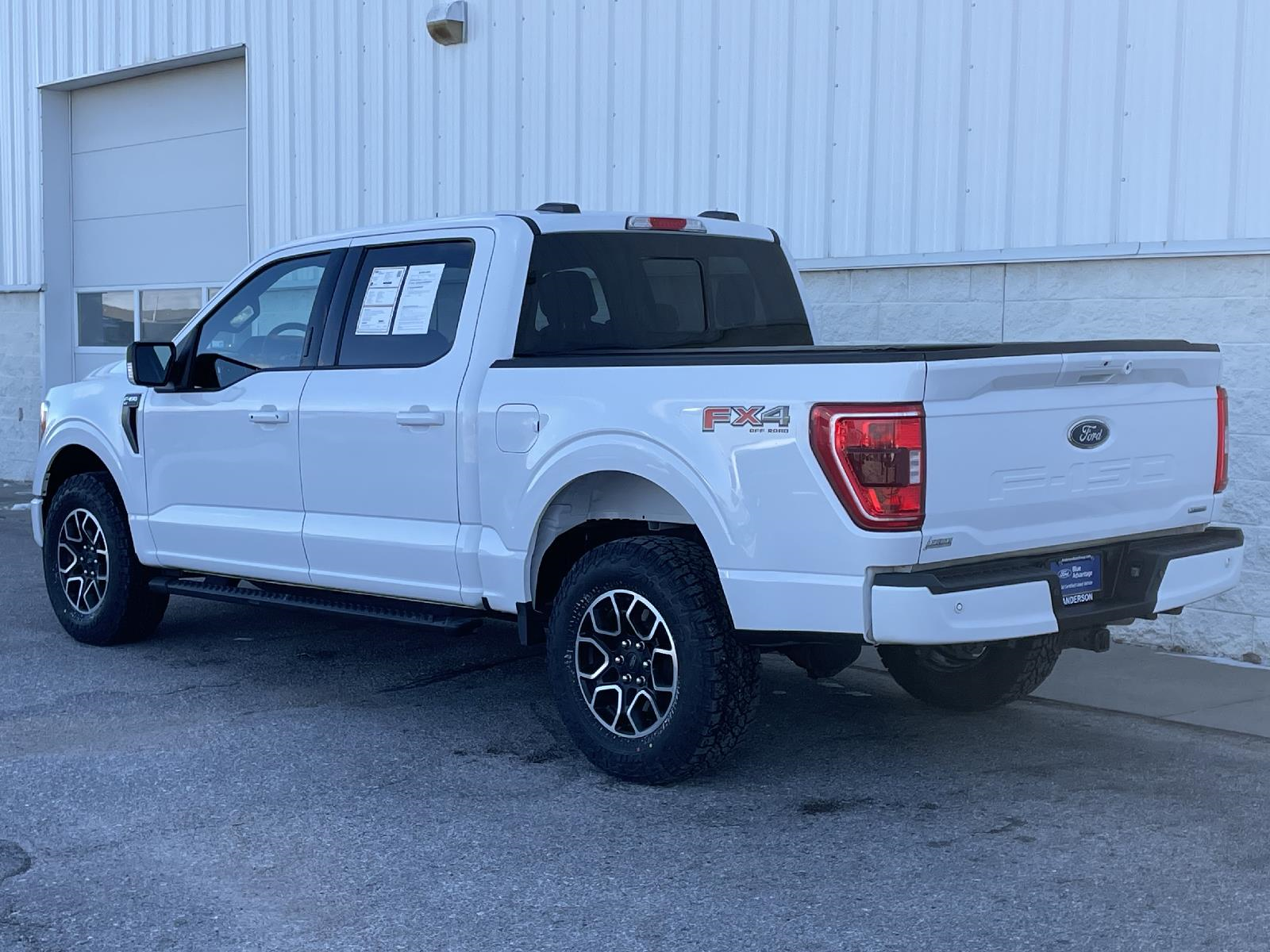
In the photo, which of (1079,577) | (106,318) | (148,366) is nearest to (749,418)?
(1079,577)

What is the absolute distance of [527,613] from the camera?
5781 mm

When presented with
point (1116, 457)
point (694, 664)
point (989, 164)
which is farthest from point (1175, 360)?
point (989, 164)

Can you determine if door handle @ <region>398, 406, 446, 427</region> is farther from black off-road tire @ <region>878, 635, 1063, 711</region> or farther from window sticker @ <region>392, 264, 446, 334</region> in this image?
black off-road tire @ <region>878, 635, 1063, 711</region>

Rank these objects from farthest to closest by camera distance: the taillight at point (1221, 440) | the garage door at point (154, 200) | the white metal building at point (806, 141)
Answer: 1. the garage door at point (154, 200)
2. the white metal building at point (806, 141)
3. the taillight at point (1221, 440)

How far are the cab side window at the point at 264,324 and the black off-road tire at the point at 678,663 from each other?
6.45 feet

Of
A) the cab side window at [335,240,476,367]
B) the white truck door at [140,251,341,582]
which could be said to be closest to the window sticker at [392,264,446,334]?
the cab side window at [335,240,476,367]

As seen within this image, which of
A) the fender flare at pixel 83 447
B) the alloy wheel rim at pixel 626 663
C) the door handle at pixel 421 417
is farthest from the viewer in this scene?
the fender flare at pixel 83 447

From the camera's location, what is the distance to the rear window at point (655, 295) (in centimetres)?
600

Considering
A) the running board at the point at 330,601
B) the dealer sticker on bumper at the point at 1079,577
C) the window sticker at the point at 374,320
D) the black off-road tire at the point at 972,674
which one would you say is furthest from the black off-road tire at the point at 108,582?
the dealer sticker on bumper at the point at 1079,577

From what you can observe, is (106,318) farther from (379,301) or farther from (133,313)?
(379,301)

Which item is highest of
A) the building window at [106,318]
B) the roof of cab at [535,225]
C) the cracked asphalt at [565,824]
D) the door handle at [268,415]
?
the roof of cab at [535,225]

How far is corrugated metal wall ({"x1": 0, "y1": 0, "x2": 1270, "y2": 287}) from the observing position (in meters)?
7.80

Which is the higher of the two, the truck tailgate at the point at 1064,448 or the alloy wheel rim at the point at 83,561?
the truck tailgate at the point at 1064,448

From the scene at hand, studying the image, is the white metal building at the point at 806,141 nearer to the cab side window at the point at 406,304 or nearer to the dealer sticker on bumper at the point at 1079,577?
the dealer sticker on bumper at the point at 1079,577
